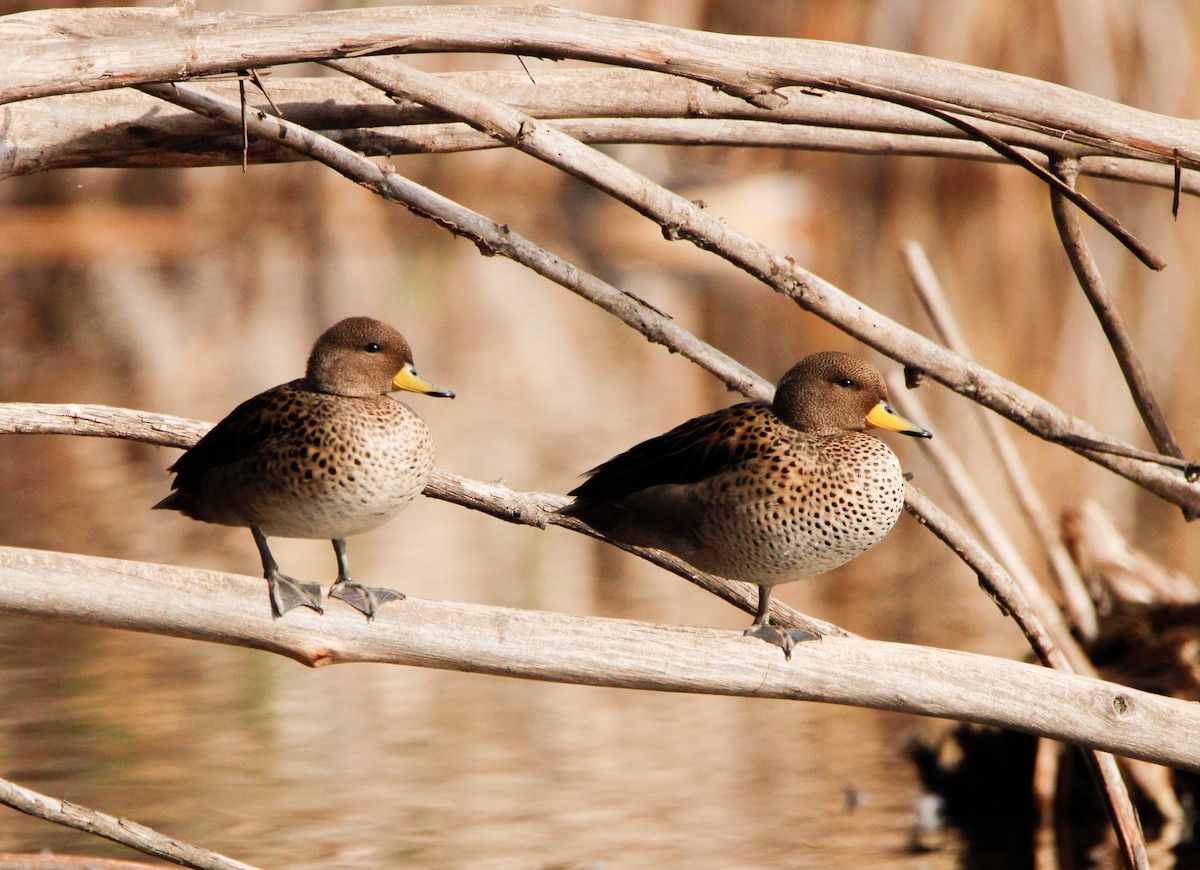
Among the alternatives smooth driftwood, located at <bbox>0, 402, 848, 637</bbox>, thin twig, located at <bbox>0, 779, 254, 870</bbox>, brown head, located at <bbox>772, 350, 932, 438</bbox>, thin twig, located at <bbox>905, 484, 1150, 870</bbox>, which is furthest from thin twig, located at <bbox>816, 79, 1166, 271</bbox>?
thin twig, located at <bbox>0, 779, 254, 870</bbox>

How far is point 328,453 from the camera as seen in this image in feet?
10.1

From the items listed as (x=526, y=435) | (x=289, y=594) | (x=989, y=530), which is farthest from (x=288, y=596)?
(x=526, y=435)

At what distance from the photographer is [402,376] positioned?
3.35m

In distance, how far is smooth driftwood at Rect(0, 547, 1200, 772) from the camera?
8.79 ft

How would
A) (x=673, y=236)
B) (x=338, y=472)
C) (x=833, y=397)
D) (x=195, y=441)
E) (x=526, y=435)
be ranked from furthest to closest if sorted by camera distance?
1. (x=526, y=435)
2. (x=195, y=441)
3. (x=833, y=397)
4. (x=673, y=236)
5. (x=338, y=472)

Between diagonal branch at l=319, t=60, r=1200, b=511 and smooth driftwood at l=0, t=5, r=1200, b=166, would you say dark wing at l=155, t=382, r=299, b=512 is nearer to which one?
diagonal branch at l=319, t=60, r=1200, b=511

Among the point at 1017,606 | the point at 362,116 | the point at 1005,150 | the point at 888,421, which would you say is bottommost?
the point at 1017,606

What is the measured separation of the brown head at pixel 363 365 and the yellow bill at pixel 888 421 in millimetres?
905

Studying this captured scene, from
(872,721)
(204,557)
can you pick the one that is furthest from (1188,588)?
(204,557)

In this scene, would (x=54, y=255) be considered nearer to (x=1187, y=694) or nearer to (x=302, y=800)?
(x=302, y=800)

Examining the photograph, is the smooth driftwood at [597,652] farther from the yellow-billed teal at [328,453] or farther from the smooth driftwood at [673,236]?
the smooth driftwood at [673,236]

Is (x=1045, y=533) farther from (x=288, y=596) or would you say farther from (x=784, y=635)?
(x=288, y=596)

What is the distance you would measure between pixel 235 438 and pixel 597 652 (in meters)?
0.92

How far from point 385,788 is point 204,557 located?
307cm
